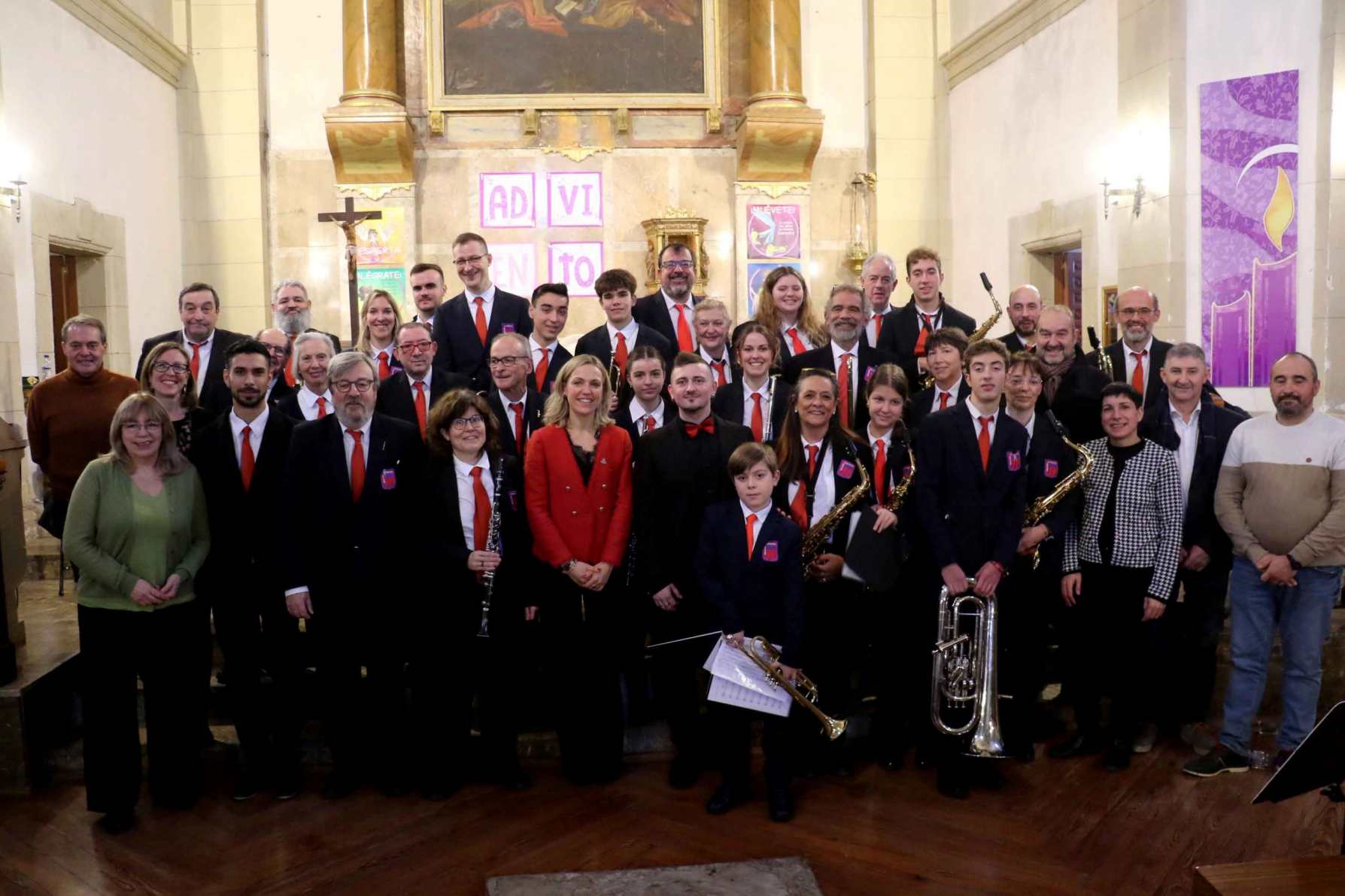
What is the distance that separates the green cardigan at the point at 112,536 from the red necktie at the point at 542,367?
68.2 inches

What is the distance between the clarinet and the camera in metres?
4.41

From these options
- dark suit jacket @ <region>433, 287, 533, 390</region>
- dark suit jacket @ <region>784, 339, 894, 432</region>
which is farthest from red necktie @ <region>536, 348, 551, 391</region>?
dark suit jacket @ <region>784, 339, 894, 432</region>

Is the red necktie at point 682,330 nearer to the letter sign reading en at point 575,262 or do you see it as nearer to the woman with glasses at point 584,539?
the woman with glasses at point 584,539

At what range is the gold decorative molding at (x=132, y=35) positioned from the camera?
29.5ft

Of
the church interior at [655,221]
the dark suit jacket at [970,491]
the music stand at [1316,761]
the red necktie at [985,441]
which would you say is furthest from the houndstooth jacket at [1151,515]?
the music stand at [1316,761]

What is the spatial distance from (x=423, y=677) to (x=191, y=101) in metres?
8.82

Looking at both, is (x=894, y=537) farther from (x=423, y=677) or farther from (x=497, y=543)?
(x=423, y=677)

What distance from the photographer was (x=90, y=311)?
9.55 m

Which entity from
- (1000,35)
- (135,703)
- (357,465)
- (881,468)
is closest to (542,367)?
(357,465)

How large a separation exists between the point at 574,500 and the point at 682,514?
410 millimetres

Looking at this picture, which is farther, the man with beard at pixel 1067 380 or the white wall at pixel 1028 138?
the white wall at pixel 1028 138

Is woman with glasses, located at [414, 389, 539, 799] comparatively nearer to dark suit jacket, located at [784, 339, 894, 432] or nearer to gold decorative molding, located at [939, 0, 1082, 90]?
dark suit jacket, located at [784, 339, 894, 432]

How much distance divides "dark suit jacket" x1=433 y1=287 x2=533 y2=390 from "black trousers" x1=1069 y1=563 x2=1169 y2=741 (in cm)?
292

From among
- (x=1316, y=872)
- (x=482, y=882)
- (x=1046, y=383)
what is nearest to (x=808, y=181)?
(x=1046, y=383)
